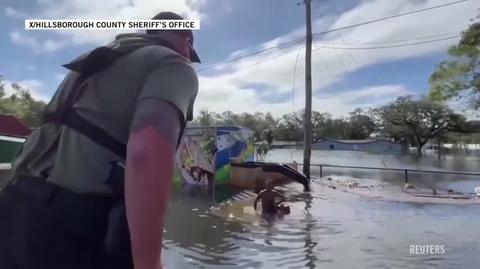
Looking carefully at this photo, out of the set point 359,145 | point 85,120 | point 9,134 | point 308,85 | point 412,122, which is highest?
point 412,122

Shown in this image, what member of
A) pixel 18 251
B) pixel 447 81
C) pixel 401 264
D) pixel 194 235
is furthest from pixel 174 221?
pixel 447 81

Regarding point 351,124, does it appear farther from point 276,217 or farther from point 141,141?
point 141,141

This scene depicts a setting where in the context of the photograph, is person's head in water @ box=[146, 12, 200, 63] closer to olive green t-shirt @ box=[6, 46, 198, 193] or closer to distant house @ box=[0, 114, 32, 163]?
olive green t-shirt @ box=[6, 46, 198, 193]

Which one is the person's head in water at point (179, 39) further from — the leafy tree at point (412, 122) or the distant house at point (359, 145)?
the leafy tree at point (412, 122)

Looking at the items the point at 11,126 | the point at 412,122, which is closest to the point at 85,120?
the point at 11,126

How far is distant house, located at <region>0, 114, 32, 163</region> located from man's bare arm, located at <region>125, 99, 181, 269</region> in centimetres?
1150

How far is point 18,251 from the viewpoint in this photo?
1009 millimetres

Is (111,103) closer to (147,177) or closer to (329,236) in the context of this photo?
(147,177)

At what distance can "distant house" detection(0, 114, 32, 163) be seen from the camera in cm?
1129

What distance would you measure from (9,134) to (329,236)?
994cm

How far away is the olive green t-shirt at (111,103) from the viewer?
91 cm

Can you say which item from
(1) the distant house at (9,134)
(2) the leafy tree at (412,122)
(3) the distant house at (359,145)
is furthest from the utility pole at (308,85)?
(2) the leafy tree at (412,122)

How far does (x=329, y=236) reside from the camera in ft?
26.3

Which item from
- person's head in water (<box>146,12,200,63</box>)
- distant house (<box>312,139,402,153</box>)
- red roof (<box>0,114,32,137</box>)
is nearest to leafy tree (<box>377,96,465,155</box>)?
distant house (<box>312,139,402,153</box>)
